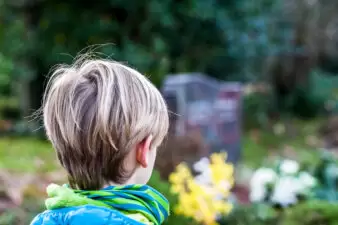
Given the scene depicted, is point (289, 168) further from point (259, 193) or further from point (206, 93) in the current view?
point (206, 93)

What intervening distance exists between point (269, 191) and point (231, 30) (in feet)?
24.7

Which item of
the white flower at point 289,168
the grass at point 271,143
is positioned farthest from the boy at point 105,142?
the grass at point 271,143

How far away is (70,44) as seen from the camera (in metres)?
11.1

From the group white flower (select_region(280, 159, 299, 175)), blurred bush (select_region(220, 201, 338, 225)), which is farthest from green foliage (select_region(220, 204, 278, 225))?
white flower (select_region(280, 159, 299, 175))

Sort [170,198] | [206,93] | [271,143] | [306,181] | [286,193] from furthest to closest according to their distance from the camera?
[271,143] → [206,93] → [306,181] → [286,193] → [170,198]

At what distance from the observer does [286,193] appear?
4.81m

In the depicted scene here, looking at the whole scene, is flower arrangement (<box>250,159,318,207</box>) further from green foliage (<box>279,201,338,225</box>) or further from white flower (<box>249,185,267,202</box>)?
green foliage (<box>279,201,338,225</box>)

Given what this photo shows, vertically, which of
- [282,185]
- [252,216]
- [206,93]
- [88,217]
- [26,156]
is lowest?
[26,156]

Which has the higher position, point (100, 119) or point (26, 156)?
point (100, 119)

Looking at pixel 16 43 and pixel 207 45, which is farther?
pixel 207 45

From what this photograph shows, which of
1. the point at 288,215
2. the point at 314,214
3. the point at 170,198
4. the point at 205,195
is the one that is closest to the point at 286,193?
the point at 288,215

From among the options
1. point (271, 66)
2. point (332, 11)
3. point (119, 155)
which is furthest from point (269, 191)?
point (332, 11)

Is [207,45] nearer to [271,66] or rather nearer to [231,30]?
[231,30]

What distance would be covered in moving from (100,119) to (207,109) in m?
7.91
